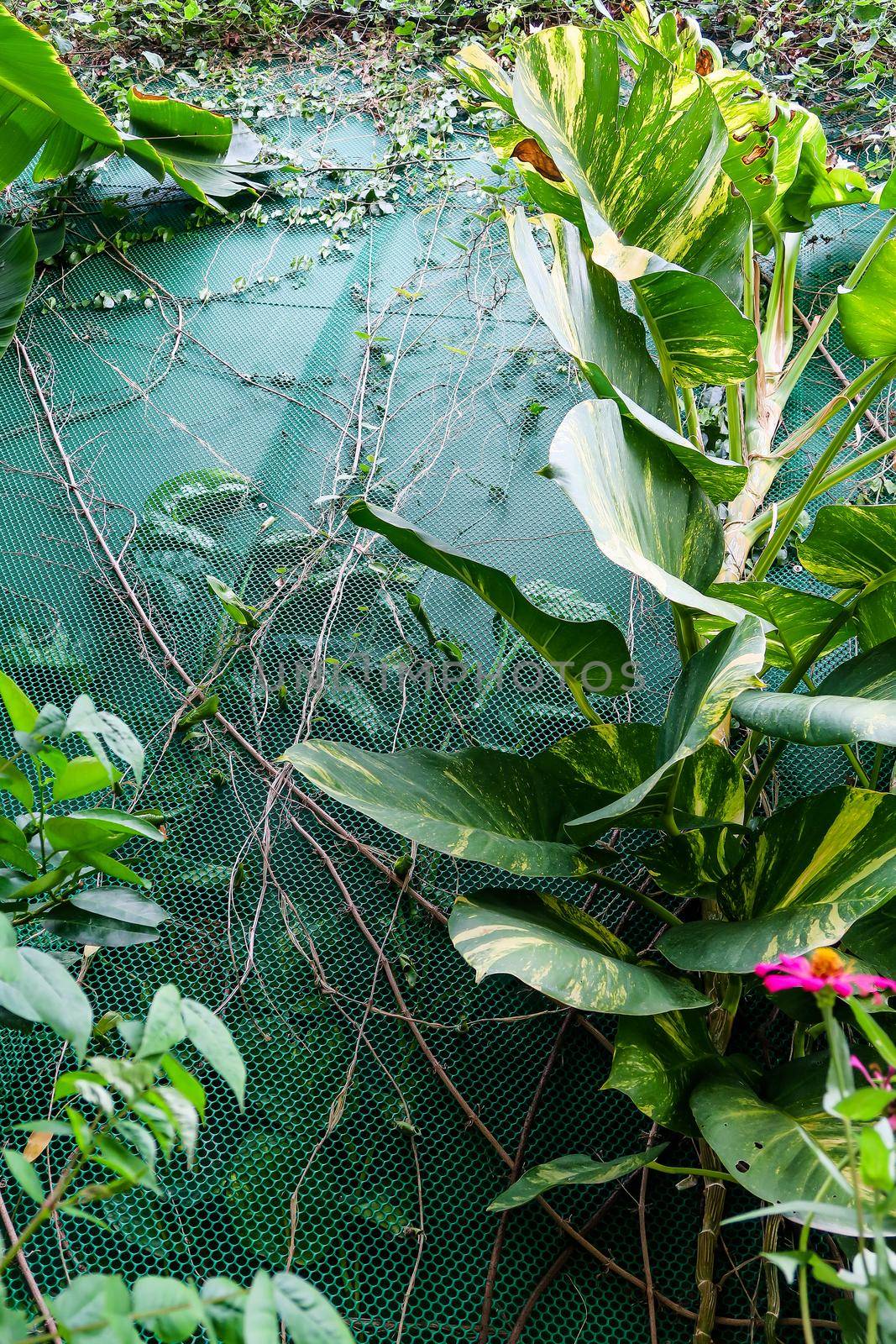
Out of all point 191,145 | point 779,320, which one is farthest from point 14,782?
point 191,145

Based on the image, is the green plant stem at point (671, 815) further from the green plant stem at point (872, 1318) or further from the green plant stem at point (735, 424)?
the green plant stem at point (735, 424)

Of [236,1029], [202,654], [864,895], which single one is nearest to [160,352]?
[202,654]

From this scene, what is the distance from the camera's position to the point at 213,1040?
1.76 feet

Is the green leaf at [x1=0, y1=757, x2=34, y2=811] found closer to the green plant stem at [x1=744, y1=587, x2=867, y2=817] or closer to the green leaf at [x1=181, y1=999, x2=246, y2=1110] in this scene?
the green leaf at [x1=181, y1=999, x2=246, y2=1110]

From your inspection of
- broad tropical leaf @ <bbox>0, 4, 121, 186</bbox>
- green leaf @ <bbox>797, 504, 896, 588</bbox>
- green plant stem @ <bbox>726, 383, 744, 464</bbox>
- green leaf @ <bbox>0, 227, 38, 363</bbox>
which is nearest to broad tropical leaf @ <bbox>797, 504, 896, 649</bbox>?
green leaf @ <bbox>797, 504, 896, 588</bbox>

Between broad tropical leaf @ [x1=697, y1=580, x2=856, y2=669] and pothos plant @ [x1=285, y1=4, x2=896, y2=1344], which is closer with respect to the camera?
pothos plant @ [x1=285, y1=4, x2=896, y2=1344]

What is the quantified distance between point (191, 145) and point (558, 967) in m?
2.24

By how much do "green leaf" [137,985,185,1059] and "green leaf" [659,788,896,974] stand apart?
499 mm

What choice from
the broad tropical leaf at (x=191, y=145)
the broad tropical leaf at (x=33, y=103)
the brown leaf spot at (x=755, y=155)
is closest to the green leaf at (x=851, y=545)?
the brown leaf spot at (x=755, y=155)

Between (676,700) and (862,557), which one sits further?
(862,557)

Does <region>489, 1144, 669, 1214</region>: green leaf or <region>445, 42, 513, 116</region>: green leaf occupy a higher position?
<region>445, 42, 513, 116</region>: green leaf

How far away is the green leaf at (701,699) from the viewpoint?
0.77 m

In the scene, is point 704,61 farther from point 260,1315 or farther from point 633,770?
point 260,1315

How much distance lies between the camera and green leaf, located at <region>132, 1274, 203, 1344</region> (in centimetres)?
44
